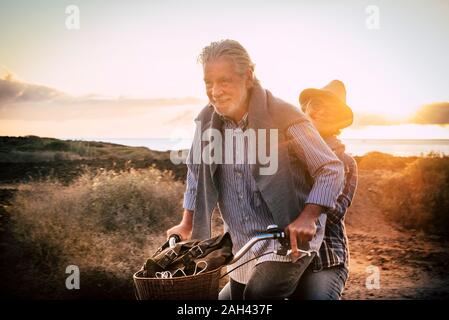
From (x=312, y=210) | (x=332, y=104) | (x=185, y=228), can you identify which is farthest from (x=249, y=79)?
(x=332, y=104)

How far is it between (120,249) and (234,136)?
482cm

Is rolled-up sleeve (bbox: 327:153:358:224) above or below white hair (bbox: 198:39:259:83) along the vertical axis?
below

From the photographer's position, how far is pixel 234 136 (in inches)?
97.2

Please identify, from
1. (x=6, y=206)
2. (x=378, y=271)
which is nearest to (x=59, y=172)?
(x=6, y=206)

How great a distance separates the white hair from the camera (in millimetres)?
2328

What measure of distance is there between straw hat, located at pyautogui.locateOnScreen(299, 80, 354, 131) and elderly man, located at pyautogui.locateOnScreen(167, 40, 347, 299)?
130cm

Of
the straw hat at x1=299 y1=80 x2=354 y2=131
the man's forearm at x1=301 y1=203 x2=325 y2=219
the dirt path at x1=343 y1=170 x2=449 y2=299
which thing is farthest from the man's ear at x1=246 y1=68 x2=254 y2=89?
the dirt path at x1=343 y1=170 x2=449 y2=299

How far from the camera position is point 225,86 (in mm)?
2350

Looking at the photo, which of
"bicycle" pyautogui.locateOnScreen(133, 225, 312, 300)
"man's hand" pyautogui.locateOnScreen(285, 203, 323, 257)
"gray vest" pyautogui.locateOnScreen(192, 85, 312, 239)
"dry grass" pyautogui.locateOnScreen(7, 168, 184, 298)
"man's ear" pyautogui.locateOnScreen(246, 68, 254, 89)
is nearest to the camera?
"bicycle" pyautogui.locateOnScreen(133, 225, 312, 300)

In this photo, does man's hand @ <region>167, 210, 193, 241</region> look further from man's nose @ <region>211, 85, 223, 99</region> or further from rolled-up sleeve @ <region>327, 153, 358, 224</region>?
rolled-up sleeve @ <region>327, 153, 358, 224</region>

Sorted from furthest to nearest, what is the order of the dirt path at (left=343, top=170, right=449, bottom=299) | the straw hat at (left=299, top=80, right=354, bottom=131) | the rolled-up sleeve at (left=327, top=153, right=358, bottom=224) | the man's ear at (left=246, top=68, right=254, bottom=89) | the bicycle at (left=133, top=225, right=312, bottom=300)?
the dirt path at (left=343, top=170, right=449, bottom=299) < the straw hat at (left=299, top=80, right=354, bottom=131) < the rolled-up sleeve at (left=327, top=153, right=358, bottom=224) < the man's ear at (left=246, top=68, right=254, bottom=89) < the bicycle at (left=133, top=225, right=312, bottom=300)

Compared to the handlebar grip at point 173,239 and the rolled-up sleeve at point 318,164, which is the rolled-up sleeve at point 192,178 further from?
the rolled-up sleeve at point 318,164

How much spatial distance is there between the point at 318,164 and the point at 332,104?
155 cm
